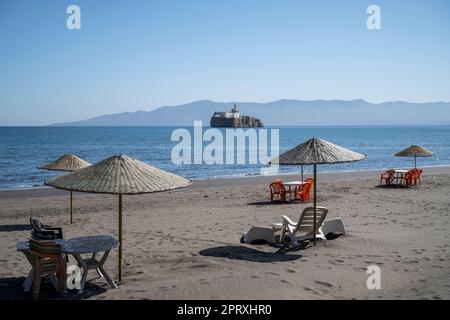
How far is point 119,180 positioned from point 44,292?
176 cm

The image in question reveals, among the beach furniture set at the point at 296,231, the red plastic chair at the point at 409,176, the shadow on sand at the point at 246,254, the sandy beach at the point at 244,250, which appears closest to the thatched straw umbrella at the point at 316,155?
the beach furniture set at the point at 296,231

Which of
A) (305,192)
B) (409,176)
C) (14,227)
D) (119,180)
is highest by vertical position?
(119,180)

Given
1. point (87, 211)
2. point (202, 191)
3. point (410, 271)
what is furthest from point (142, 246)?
point (202, 191)

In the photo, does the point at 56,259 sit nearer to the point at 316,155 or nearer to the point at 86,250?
the point at 86,250

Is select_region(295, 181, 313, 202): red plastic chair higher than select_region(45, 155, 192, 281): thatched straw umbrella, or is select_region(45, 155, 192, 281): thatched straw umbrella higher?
select_region(45, 155, 192, 281): thatched straw umbrella

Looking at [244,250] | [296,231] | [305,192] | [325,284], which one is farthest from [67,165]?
[325,284]

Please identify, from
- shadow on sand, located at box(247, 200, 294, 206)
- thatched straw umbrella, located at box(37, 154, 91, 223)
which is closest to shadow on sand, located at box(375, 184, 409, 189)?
shadow on sand, located at box(247, 200, 294, 206)

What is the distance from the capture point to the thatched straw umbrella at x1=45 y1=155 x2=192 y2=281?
6023 millimetres

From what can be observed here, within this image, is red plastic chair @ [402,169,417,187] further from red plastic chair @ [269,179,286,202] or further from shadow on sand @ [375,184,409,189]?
red plastic chair @ [269,179,286,202]

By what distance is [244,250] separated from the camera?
8023 mm

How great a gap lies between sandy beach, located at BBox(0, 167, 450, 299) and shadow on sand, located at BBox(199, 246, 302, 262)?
0.05ft

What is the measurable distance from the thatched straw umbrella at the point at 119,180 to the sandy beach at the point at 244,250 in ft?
3.74

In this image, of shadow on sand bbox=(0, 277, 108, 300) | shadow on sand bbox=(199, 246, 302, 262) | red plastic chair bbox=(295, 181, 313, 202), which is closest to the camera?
shadow on sand bbox=(0, 277, 108, 300)

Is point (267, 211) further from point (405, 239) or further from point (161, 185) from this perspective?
point (161, 185)
